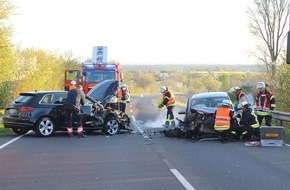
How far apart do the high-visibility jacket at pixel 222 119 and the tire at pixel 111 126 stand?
400 centimetres

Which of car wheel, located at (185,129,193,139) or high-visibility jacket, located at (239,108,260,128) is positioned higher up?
high-visibility jacket, located at (239,108,260,128)

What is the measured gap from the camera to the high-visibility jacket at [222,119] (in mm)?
15031

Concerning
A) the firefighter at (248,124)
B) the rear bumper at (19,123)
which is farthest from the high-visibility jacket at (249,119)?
the rear bumper at (19,123)

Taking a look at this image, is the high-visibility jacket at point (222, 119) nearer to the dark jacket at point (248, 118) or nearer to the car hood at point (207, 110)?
the dark jacket at point (248, 118)

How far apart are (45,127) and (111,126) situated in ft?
7.60

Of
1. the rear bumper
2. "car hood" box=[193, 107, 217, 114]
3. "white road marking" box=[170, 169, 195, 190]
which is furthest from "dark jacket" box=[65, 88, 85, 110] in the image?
"white road marking" box=[170, 169, 195, 190]

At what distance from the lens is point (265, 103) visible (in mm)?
17203

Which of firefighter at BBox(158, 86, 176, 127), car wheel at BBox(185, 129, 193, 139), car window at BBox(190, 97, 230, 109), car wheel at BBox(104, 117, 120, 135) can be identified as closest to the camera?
car wheel at BBox(185, 129, 193, 139)

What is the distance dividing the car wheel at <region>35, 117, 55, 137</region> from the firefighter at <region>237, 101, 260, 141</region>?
5.95 m

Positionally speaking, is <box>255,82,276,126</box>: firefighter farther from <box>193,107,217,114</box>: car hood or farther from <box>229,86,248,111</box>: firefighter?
<box>193,107,217,114</box>: car hood

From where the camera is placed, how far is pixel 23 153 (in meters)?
12.4

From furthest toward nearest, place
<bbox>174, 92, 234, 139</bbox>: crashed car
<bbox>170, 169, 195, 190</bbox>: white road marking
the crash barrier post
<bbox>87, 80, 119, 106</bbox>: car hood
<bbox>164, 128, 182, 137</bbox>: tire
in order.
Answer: <bbox>87, 80, 119, 106</bbox>: car hood
<bbox>164, 128, 182, 137</bbox>: tire
<bbox>174, 92, 234, 139</bbox>: crashed car
the crash barrier post
<bbox>170, 169, 195, 190</bbox>: white road marking

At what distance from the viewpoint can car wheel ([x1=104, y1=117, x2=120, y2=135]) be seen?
1755cm

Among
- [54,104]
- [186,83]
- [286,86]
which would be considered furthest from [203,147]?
[186,83]
